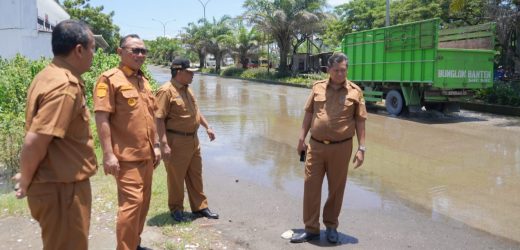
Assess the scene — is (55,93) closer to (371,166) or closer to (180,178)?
(180,178)

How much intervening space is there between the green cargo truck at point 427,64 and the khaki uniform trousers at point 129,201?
10.6 m

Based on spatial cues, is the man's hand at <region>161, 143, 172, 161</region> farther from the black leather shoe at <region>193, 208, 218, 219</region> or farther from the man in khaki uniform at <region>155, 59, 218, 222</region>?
the black leather shoe at <region>193, 208, 218, 219</region>

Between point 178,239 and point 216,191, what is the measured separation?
1.96 m

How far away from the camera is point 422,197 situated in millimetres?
6035

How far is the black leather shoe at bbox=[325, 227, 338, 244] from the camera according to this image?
14.4 ft

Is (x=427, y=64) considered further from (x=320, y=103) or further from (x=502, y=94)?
(x=320, y=103)

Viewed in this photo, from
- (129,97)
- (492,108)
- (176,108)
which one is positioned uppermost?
(129,97)

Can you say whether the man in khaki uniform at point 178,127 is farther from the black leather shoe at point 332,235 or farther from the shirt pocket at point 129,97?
the black leather shoe at point 332,235

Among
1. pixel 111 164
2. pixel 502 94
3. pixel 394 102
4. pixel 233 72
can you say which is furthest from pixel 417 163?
pixel 233 72

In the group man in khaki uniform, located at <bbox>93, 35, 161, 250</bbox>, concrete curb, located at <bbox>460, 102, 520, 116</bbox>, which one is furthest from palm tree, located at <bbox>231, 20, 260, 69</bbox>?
man in khaki uniform, located at <bbox>93, 35, 161, 250</bbox>

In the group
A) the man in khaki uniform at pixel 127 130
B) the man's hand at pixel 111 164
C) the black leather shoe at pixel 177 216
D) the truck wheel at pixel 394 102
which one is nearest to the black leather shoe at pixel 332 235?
the black leather shoe at pixel 177 216

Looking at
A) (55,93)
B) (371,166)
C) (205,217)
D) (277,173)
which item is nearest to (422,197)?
(371,166)

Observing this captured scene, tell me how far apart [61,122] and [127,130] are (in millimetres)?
1121

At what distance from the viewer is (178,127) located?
470cm
